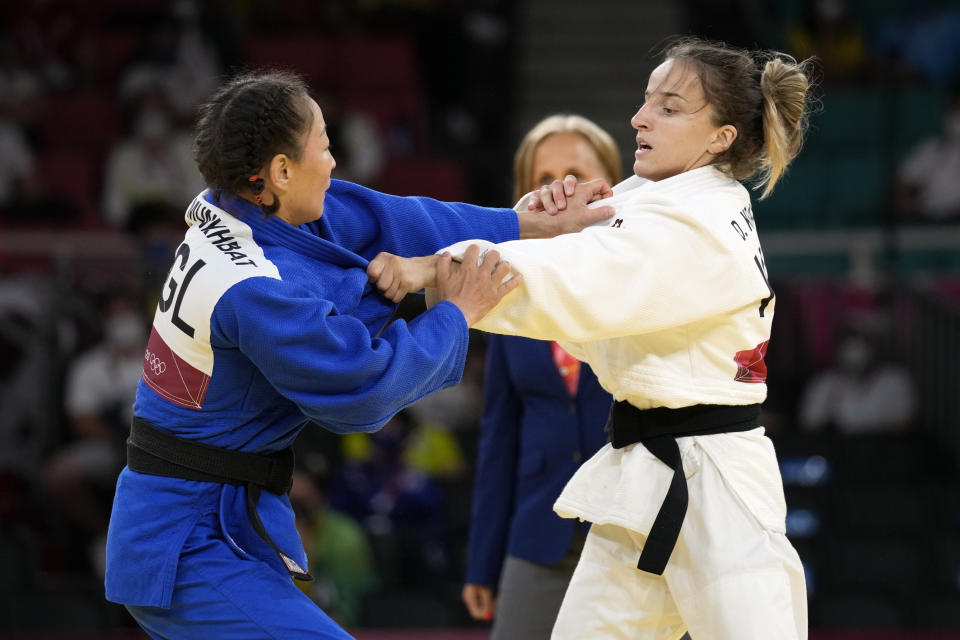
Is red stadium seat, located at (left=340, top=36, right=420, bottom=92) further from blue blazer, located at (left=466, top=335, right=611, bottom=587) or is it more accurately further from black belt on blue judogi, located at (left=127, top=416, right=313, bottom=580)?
black belt on blue judogi, located at (left=127, top=416, right=313, bottom=580)

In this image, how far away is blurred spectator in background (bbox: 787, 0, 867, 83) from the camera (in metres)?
9.94

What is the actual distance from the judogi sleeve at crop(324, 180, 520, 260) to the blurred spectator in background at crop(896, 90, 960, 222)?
6.18 m

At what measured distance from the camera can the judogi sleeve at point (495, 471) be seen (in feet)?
11.0

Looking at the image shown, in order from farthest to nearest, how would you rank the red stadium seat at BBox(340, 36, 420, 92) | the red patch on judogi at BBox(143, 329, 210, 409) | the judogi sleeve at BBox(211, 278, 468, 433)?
the red stadium seat at BBox(340, 36, 420, 92)
the red patch on judogi at BBox(143, 329, 210, 409)
the judogi sleeve at BBox(211, 278, 468, 433)

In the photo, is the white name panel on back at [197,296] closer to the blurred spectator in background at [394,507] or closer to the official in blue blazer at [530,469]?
the official in blue blazer at [530,469]

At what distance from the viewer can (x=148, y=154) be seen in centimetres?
825

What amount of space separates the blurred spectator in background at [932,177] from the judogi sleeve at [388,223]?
6181 millimetres

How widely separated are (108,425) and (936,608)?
4183mm

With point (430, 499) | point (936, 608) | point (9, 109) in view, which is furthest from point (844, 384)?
point (9, 109)

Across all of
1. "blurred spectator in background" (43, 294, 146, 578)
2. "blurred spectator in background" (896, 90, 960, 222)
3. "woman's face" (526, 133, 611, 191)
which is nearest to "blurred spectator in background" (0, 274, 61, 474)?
"blurred spectator in background" (43, 294, 146, 578)

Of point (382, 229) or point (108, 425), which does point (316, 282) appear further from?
point (108, 425)

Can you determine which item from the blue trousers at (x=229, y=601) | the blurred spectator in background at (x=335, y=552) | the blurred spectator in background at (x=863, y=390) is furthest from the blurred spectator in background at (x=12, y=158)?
the blue trousers at (x=229, y=601)

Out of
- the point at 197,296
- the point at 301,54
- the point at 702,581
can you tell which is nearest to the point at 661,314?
the point at 702,581

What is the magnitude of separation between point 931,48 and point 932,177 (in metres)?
1.83
